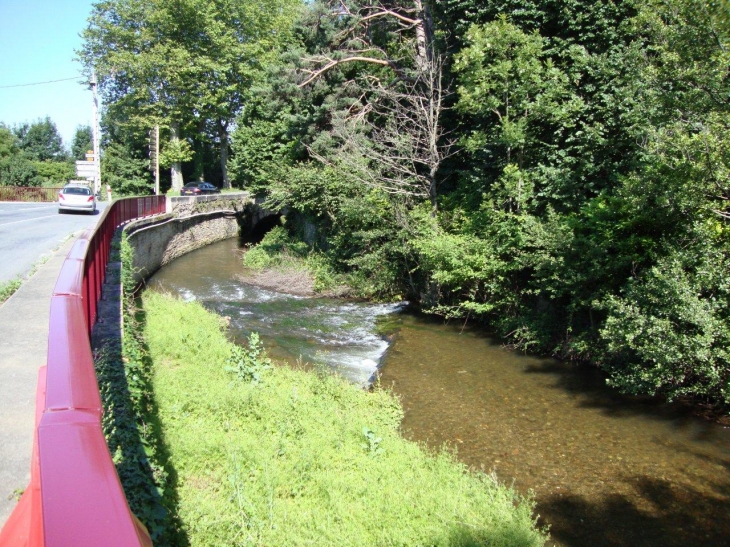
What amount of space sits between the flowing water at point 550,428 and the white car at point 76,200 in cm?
1517

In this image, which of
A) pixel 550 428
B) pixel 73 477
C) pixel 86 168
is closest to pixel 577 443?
pixel 550 428

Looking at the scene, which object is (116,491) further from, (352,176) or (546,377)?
(352,176)

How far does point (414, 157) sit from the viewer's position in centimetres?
1692

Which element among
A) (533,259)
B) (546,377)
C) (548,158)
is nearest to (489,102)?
(548,158)

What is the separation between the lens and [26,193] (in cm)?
3784

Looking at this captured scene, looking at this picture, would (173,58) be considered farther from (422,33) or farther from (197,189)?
(422,33)

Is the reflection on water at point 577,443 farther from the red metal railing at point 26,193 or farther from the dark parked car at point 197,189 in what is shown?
the dark parked car at point 197,189

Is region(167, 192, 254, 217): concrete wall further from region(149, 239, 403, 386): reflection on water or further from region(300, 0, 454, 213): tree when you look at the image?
region(300, 0, 454, 213): tree

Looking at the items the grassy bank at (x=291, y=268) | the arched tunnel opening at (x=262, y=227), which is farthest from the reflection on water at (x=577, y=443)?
the arched tunnel opening at (x=262, y=227)

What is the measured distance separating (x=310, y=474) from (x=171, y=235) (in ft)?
77.9

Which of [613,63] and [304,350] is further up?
[613,63]

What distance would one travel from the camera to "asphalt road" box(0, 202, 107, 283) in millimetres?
12781

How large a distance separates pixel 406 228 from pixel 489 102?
481cm

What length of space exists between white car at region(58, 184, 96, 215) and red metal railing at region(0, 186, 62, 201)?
11459 mm
